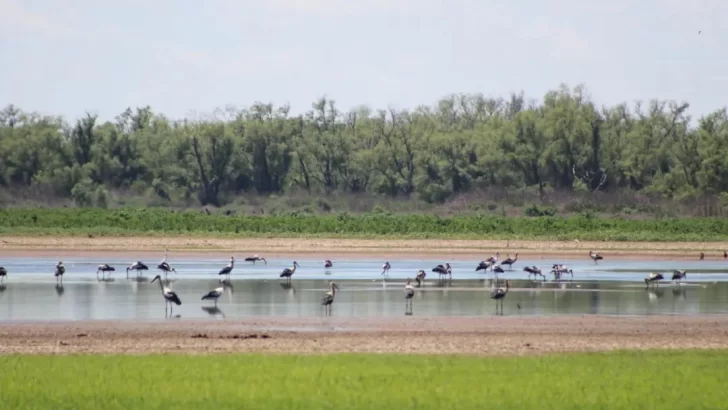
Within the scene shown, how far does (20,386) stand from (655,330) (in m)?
12.8

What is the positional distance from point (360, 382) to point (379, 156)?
70.4m

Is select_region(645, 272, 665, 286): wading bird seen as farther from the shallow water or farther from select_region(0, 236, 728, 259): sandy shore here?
select_region(0, 236, 728, 259): sandy shore

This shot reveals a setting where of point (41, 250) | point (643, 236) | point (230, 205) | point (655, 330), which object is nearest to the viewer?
point (655, 330)

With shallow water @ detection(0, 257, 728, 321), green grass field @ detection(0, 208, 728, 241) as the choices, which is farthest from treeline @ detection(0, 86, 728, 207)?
shallow water @ detection(0, 257, 728, 321)

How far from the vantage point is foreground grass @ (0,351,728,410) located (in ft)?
49.0

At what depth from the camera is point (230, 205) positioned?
3142 inches

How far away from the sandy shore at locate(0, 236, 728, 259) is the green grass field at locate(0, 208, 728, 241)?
4.99ft

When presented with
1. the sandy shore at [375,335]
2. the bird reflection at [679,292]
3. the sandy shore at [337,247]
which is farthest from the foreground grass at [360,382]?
the sandy shore at [337,247]

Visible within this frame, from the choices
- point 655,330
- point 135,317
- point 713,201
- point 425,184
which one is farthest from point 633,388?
point 425,184

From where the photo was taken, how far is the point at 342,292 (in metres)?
31.4

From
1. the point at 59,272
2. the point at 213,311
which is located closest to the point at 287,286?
the point at 59,272

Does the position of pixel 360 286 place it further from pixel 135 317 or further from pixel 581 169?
pixel 581 169

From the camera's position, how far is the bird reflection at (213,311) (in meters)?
25.6

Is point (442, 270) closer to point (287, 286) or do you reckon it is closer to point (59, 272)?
point (287, 286)
